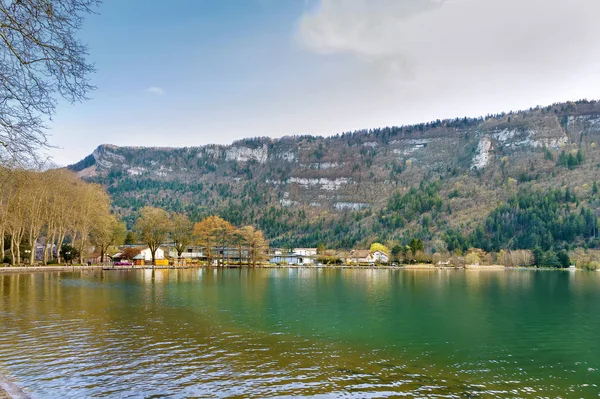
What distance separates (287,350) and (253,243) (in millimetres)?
82858

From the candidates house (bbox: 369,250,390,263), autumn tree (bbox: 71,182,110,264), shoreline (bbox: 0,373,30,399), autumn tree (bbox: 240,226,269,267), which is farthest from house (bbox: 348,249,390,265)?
shoreline (bbox: 0,373,30,399)

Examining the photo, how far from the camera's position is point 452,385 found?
12.1 metres

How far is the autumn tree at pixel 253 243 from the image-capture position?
96.4m

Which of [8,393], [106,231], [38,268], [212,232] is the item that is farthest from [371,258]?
[8,393]

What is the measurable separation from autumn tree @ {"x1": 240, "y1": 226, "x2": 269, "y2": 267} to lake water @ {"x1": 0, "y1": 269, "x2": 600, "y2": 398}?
6786 cm

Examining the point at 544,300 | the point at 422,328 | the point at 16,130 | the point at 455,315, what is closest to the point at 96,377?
the point at 16,130

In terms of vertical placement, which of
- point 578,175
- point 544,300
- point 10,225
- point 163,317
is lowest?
point 544,300

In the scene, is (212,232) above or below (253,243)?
above

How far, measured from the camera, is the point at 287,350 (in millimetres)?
15680

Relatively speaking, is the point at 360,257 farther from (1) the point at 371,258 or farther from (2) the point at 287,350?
(2) the point at 287,350

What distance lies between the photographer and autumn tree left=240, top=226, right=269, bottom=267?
96.4 m

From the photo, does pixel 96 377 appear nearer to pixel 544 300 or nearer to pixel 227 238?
pixel 544 300

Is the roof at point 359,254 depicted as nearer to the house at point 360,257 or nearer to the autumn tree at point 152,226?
the house at point 360,257

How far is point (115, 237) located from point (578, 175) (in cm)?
18213
